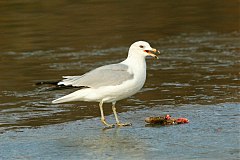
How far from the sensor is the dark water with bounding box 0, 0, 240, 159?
7594 millimetres

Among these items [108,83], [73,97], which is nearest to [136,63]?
[108,83]

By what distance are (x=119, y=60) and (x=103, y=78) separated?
4796 mm

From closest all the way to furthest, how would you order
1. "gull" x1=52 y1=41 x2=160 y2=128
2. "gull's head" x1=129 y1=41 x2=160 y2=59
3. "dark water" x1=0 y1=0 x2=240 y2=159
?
1. "dark water" x1=0 y1=0 x2=240 y2=159
2. "gull" x1=52 y1=41 x2=160 y2=128
3. "gull's head" x1=129 y1=41 x2=160 y2=59

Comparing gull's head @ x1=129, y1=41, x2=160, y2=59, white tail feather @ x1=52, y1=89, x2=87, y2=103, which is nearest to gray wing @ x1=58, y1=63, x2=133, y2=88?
white tail feather @ x1=52, y1=89, x2=87, y2=103

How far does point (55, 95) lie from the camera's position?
1080cm

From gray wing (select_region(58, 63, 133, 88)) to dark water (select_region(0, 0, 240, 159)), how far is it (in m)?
0.32

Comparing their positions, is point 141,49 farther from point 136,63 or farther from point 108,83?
point 108,83

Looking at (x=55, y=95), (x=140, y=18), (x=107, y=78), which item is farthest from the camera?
(x=140, y=18)

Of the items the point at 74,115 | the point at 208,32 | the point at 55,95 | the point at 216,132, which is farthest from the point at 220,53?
the point at 216,132

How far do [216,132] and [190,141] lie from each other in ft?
1.54

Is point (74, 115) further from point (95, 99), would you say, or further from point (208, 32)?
point (208, 32)

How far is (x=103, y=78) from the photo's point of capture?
8.68 meters

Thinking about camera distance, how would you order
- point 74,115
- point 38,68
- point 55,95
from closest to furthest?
point 74,115, point 55,95, point 38,68

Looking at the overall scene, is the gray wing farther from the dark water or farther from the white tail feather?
the dark water
